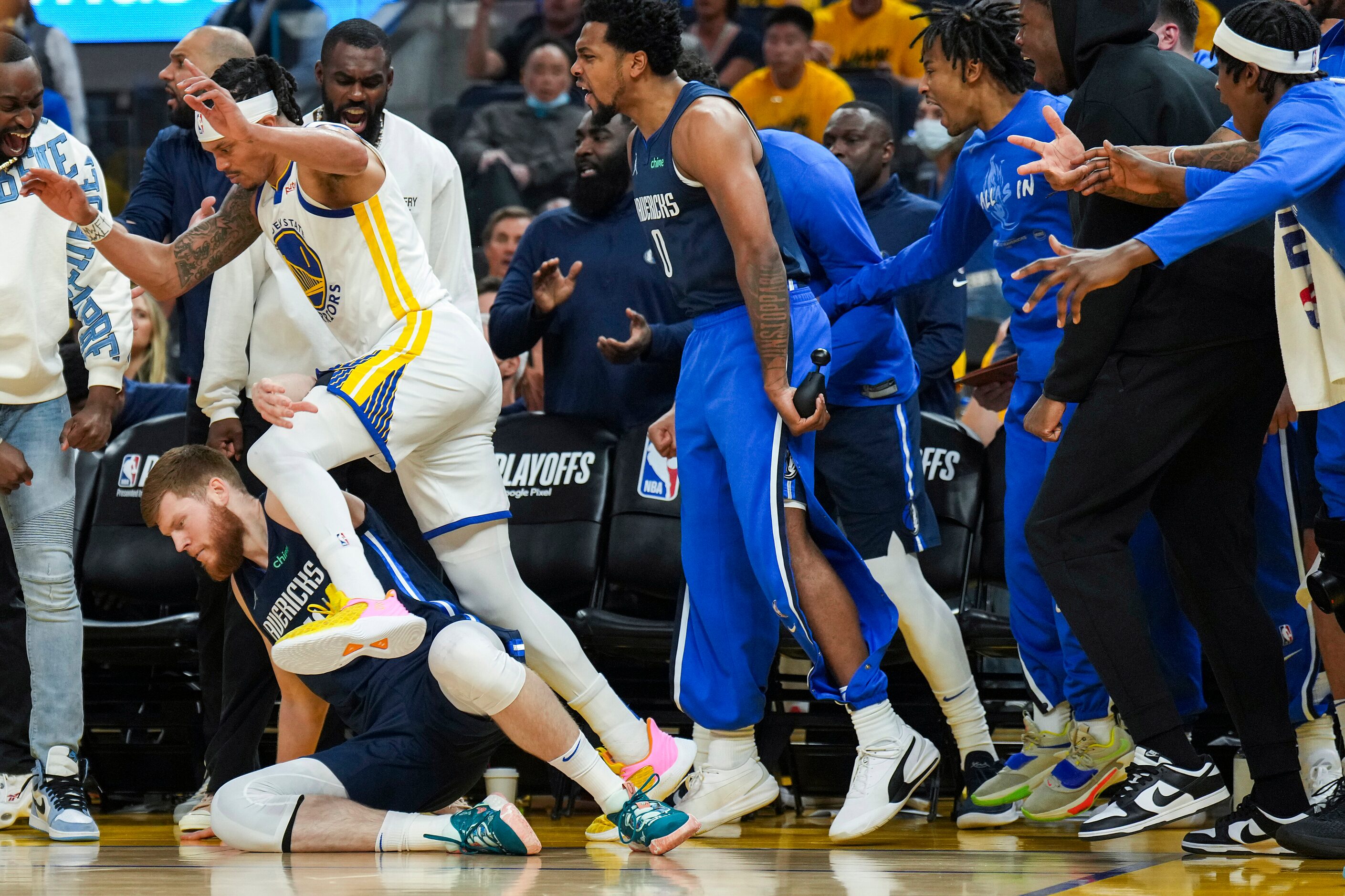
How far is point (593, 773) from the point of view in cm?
363

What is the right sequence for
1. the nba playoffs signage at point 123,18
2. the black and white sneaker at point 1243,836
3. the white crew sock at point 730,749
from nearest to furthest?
the black and white sneaker at point 1243,836, the white crew sock at point 730,749, the nba playoffs signage at point 123,18

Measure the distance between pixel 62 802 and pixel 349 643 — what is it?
5.16 feet

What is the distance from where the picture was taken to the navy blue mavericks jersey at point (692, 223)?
3.97 meters

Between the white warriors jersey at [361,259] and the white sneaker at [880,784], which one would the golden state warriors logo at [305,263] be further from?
the white sneaker at [880,784]

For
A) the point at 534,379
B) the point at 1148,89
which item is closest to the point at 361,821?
the point at 1148,89

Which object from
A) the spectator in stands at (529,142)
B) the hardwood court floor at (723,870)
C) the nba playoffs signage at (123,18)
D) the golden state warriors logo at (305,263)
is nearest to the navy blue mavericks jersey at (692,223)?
the golden state warriors logo at (305,263)

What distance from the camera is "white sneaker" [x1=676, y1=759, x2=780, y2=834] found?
4.07m

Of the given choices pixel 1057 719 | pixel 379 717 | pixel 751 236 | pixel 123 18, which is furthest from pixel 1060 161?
pixel 123 18

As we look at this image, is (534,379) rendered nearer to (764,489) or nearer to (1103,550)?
(764,489)

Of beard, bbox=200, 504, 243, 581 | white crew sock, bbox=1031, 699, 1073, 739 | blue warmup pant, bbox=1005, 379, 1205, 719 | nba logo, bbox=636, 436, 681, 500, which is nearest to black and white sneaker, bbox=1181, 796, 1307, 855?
blue warmup pant, bbox=1005, 379, 1205, 719

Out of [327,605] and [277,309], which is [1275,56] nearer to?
[327,605]

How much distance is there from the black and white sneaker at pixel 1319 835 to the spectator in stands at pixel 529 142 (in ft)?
19.2

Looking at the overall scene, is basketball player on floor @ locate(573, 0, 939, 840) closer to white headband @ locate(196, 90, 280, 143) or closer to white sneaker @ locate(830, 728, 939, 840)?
white sneaker @ locate(830, 728, 939, 840)

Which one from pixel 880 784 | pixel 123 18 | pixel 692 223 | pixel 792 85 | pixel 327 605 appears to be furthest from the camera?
pixel 123 18
